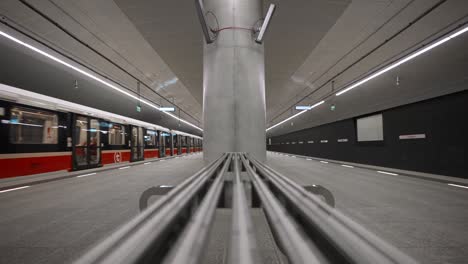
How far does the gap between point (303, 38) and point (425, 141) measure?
19.5ft

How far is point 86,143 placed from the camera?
8531 millimetres

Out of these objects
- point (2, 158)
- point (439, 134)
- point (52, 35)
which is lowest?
point (2, 158)

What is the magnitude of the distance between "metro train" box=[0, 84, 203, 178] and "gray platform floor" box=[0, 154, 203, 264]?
6.48ft

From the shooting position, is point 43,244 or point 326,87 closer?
point 43,244

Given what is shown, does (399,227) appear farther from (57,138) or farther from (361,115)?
(361,115)

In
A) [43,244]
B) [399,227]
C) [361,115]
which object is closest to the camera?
[43,244]

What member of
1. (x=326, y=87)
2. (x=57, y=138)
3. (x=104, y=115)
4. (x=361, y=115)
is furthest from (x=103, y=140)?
(x=361, y=115)

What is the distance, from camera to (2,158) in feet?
18.0

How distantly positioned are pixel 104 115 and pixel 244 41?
8.25 metres

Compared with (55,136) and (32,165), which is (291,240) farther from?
(55,136)

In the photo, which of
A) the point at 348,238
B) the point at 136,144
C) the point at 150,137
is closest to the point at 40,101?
the point at 136,144

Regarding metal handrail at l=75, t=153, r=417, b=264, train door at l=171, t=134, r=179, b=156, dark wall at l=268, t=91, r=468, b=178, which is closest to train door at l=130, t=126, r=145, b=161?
train door at l=171, t=134, r=179, b=156

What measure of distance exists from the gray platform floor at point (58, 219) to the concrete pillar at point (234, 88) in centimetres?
182

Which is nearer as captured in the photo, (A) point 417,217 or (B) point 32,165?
(A) point 417,217
